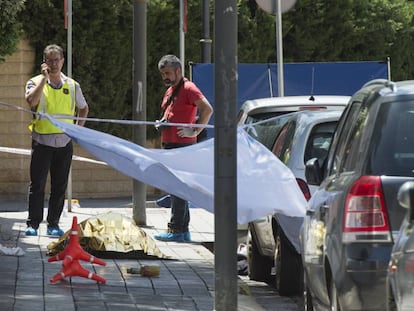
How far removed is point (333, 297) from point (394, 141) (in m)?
0.95

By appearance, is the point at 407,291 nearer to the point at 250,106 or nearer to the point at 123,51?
the point at 250,106

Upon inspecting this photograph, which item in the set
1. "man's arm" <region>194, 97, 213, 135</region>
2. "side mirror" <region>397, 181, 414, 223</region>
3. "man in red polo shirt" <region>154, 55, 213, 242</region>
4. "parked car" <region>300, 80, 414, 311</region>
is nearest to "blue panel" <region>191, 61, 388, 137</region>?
"man in red polo shirt" <region>154, 55, 213, 242</region>

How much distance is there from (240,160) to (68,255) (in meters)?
1.63

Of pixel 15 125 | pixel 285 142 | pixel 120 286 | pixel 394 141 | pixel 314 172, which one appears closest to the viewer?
pixel 394 141

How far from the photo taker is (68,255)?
980 cm

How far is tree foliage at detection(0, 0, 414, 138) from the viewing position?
67.7 ft

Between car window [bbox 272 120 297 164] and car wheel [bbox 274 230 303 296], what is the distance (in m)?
0.74

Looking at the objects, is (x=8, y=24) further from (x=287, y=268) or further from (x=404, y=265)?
(x=404, y=265)

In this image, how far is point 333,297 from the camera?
6.95 meters

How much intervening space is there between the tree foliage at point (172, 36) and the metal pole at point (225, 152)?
11.3 metres

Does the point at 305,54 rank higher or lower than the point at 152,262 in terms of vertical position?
higher

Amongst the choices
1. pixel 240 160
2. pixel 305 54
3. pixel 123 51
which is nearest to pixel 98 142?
pixel 240 160

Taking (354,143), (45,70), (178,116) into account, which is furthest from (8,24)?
(354,143)

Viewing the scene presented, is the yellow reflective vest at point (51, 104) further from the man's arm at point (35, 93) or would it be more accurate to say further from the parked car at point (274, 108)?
the parked car at point (274, 108)
